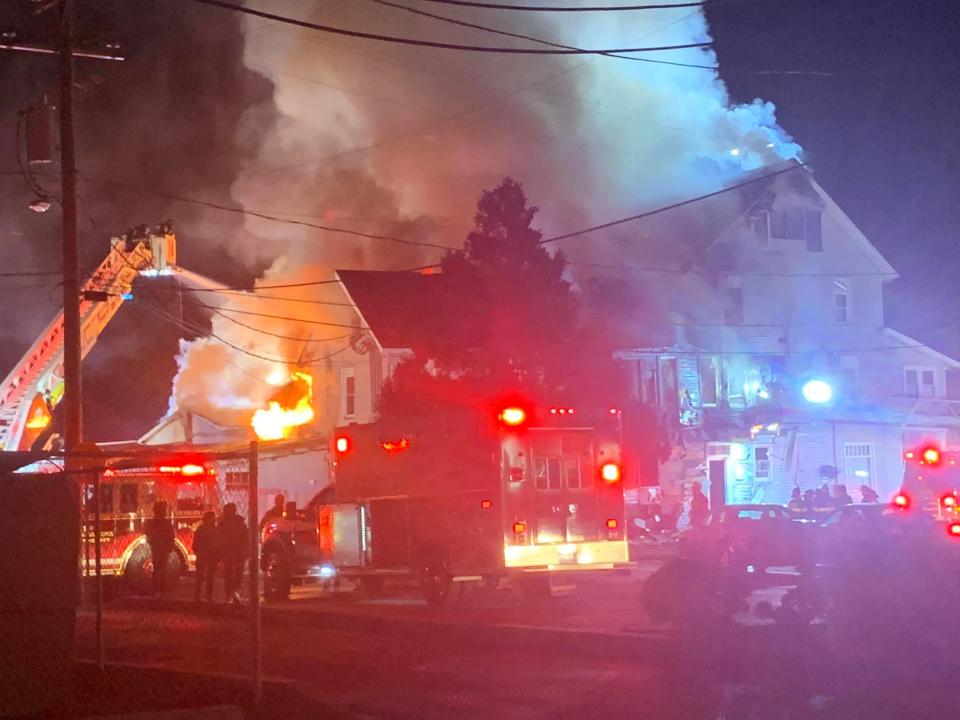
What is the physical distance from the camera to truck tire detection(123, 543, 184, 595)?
2223cm

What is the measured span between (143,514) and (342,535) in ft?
17.9

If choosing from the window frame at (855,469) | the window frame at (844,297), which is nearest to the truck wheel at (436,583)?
the window frame at (855,469)

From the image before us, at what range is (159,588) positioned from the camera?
20422 mm

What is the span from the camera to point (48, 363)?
29812mm

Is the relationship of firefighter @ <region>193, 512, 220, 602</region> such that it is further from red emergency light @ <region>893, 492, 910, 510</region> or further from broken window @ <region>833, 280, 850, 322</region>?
broken window @ <region>833, 280, 850, 322</region>

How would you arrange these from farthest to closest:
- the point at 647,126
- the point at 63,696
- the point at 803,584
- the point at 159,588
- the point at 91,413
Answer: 1. the point at 91,413
2. the point at 647,126
3. the point at 159,588
4. the point at 803,584
5. the point at 63,696

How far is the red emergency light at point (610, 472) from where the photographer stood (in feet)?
57.3

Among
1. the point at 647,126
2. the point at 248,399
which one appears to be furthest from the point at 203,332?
the point at 647,126

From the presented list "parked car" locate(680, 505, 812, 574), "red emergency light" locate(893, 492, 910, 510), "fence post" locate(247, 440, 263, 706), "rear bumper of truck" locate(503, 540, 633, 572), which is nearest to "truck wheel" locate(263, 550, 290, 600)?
"rear bumper of truck" locate(503, 540, 633, 572)

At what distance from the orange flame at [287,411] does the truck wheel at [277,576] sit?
52.1 feet

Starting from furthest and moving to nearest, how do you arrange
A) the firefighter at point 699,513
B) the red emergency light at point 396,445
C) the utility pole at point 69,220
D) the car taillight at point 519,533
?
the firefighter at point 699,513 → the utility pole at point 69,220 → the red emergency light at point 396,445 → the car taillight at point 519,533

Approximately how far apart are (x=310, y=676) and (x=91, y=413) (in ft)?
153

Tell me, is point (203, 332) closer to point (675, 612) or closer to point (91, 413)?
point (91, 413)

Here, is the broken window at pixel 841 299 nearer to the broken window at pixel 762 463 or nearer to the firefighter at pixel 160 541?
the broken window at pixel 762 463
